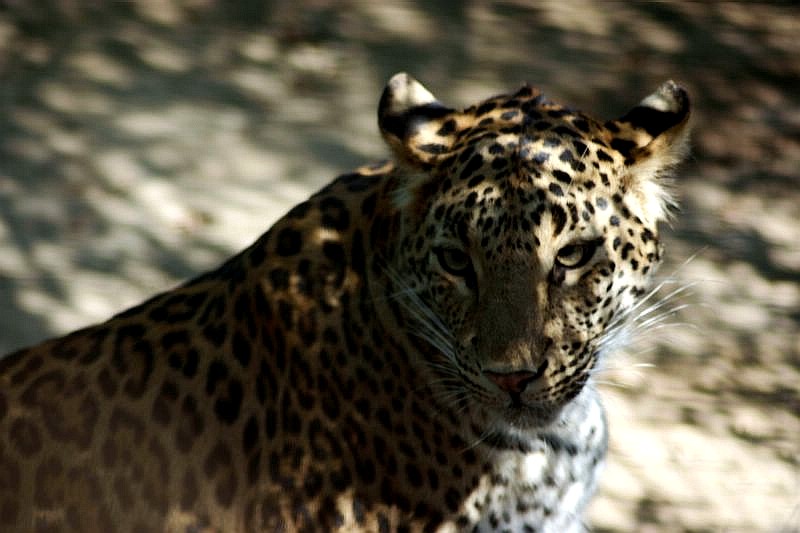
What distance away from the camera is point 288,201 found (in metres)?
9.09

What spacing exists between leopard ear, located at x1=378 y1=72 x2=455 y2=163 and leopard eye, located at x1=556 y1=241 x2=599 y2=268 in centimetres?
56

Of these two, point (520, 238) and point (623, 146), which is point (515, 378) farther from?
point (623, 146)

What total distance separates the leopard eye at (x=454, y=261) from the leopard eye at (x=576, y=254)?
0.99 feet

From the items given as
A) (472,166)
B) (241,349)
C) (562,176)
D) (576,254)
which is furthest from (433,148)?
(241,349)

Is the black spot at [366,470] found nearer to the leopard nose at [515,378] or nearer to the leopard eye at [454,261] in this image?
the leopard nose at [515,378]

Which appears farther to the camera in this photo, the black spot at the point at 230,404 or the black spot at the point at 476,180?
the black spot at the point at 230,404

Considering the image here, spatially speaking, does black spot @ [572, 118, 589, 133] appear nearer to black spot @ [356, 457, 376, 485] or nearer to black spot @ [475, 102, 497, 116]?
black spot @ [475, 102, 497, 116]

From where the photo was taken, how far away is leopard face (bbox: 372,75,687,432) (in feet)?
14.1

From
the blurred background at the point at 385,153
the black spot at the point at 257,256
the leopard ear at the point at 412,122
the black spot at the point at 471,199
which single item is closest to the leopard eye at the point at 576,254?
the black spot at the point at 471,199

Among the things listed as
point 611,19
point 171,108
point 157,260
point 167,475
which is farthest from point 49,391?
point 611,19

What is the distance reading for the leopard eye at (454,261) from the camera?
4391 mm

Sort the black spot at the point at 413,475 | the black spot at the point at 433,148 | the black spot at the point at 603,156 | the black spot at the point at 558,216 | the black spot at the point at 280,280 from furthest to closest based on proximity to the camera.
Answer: the black spot at the point at 280,280 → the black spot at the point at 413,475 → the black spot at the point at 433,148 → the black spot at the point at 603,156 → the black spot at the point at 558,216

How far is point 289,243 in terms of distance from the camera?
4812mm

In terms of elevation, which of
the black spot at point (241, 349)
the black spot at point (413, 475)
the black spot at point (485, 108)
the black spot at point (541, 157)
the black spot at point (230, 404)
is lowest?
the black spot at point (413, 475)
